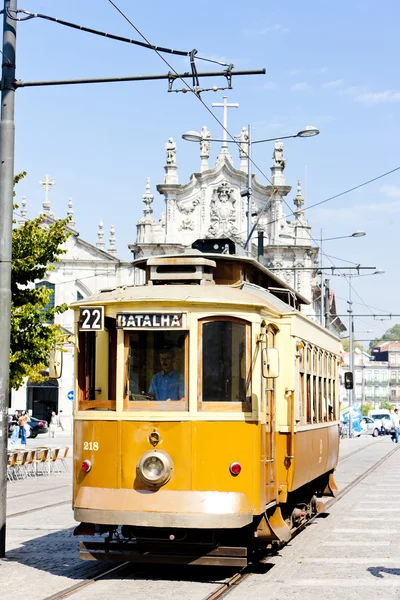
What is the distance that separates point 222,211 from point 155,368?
61398mm

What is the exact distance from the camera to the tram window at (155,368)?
10195 millimetres

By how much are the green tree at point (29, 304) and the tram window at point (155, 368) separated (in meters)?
11.1

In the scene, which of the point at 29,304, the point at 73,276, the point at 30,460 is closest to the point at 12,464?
the point at 30,460

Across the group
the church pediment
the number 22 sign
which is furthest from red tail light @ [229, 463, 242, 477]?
the church pediment

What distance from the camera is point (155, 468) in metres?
9.98

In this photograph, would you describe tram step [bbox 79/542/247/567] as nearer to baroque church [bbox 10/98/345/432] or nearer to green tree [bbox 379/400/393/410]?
baroque church [bbox 10/98/345/432]

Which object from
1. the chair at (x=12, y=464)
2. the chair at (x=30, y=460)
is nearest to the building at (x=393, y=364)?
the chair at (x=30, y=460)

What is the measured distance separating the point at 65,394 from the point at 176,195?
57.1 feet

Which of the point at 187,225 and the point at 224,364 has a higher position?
the point at 187,225

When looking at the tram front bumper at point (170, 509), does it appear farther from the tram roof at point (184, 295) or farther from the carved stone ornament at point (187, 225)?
the carved stone ornament at point (187, 225)

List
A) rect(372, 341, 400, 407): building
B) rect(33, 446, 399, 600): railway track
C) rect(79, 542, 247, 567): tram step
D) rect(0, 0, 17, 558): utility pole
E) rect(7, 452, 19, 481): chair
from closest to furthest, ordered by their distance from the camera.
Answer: rect(33, 446, 399, 600): railway track, rect(79, 542, 247, 567): tram step, rect(0, 0, 17, 558): utility pole, rect(7, 452, 19, 481): chair, rect(372, 341, 400, 407): building

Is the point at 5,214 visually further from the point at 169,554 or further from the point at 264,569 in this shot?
the point at 264,569

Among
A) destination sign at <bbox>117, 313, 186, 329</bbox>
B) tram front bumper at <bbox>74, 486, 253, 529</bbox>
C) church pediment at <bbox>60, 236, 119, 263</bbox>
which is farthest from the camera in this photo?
church pediment at <bbox>60, 236, 119, 263</bbox>

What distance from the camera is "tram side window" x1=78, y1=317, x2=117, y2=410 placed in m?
10.4
